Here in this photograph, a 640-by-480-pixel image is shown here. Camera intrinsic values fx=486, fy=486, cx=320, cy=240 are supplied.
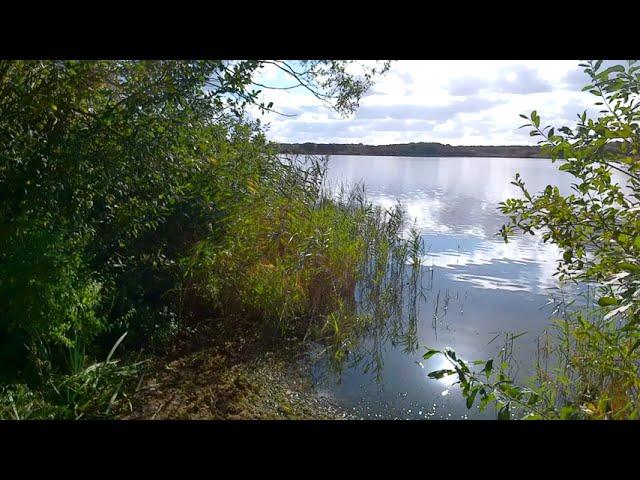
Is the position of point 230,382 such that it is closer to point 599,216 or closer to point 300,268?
point 300,268

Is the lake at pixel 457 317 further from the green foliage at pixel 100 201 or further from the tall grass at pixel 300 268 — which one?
the green foliage at pixel 100 201

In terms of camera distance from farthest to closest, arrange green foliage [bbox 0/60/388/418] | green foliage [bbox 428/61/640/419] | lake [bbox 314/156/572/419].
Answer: lake [bbox 314/156/572/419] < green foliage [bbox 0/60/388/418] < green foliage [bbox 428/61/640/419]

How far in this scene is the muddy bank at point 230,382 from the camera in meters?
2.71

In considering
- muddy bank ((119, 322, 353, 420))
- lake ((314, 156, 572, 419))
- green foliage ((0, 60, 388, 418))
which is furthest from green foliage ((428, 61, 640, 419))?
green foliage ((0, 60, 388, 418))

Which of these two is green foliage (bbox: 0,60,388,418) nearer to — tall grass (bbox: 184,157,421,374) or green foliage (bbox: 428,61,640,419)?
tall grass (bbox: 184,157,421,374)

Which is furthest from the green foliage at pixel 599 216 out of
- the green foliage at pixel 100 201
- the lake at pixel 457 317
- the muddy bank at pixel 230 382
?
the green foliage at pixel 100 201

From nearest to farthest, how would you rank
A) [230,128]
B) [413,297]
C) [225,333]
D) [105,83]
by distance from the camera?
1. [105,83]
2. [225,333]
3. [230,128]
4. [413,297]

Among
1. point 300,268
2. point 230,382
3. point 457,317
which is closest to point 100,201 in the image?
point 230,382

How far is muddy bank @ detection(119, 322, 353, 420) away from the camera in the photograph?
2.71 metres

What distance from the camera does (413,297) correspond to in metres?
5.27

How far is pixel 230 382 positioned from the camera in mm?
3059
